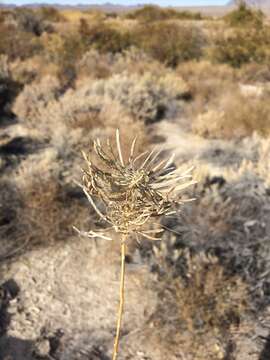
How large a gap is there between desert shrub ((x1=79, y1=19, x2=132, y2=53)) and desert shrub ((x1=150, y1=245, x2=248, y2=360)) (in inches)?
533

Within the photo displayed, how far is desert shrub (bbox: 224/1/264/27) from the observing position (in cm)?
1472

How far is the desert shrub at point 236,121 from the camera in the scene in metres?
9.10

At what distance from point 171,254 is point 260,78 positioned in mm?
9899

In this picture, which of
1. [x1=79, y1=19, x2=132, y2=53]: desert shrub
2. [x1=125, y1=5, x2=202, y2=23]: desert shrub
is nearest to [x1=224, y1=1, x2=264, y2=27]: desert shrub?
[x1=79, y1=19, x2=132, y2=53]: desert shrub

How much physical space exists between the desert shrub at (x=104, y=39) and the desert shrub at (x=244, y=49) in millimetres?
3444

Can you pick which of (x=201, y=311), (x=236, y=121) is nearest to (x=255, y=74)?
(x=236, y=121)

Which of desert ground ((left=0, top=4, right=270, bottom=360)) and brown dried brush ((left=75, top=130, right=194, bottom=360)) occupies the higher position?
brown dried brush ((left=75, top=130, right=194, bottom=360))

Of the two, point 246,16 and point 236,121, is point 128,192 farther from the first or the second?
point 246,16

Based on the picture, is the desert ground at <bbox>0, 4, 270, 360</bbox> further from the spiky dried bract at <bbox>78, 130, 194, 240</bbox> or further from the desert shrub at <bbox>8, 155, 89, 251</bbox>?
the spiky dried bract at <bbox>78, 130, 194, 240</bbox>

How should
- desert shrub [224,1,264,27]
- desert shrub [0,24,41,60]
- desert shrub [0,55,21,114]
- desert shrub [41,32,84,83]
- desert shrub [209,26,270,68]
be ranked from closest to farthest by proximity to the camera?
desert shrub [0,55,21,114]
desert shrub [41,32,84,83]
desert shrub [209,26,270,68]
desert shrub [224,1,264,27]
desert shrub [0,24,41,60]

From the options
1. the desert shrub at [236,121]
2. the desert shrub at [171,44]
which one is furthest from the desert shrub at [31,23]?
the desert shrub at [236,121]

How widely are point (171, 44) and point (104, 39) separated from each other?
8.69 ft

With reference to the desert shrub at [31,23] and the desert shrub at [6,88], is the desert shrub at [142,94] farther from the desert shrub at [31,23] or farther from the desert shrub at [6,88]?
the desert shrub at [31,23]

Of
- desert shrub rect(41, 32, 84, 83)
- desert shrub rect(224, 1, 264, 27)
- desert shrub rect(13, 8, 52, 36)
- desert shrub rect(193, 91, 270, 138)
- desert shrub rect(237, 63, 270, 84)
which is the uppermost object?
desert shrub rect(224, 1, 264, 27)
